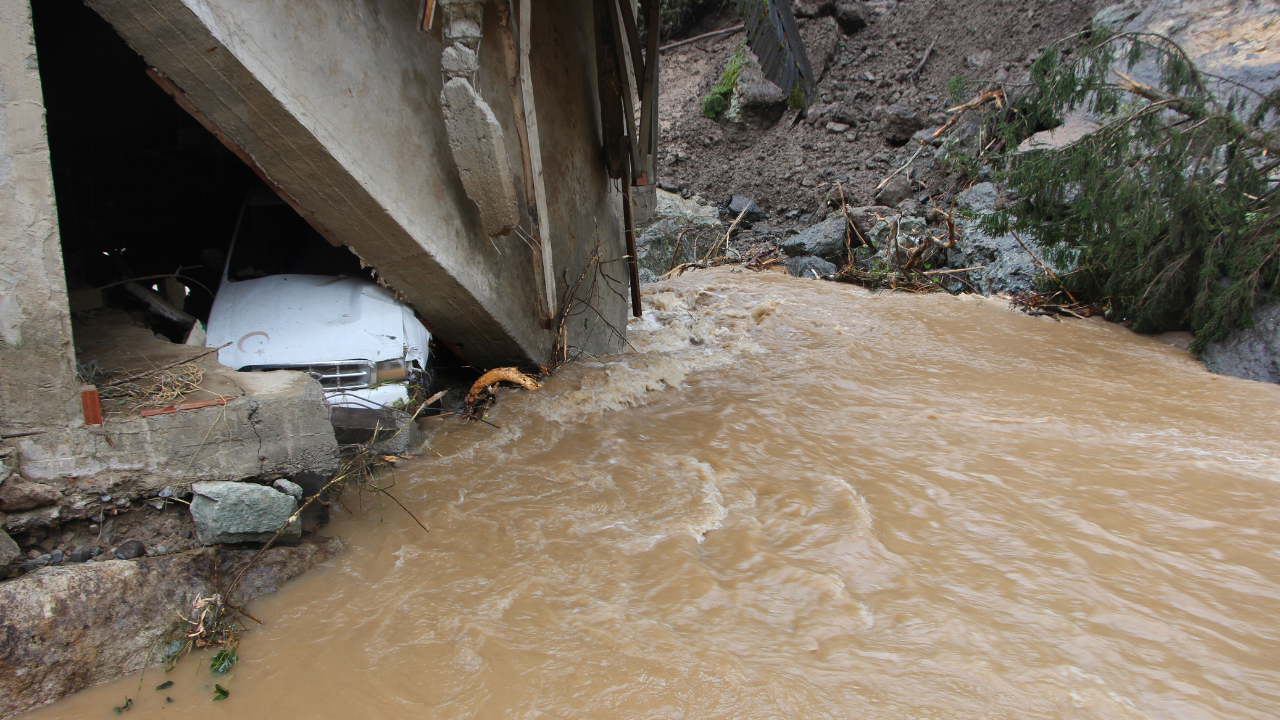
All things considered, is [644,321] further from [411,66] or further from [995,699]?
[995,699]

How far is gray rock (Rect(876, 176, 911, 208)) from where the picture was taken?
447 inches

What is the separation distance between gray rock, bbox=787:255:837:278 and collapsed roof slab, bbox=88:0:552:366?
266 inches

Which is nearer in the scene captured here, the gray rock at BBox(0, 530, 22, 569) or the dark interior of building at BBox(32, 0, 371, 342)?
the gray rock at BBox(0, 530, 22, 569)

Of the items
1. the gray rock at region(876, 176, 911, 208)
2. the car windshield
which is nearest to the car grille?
the car windshield

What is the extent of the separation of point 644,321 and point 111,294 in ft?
17.5

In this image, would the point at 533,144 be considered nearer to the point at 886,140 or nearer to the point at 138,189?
the point at 138,189

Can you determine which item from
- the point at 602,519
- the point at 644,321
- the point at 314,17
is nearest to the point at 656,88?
the point at 644,321

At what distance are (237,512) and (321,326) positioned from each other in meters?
1.74

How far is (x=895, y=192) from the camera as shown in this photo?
11.4 m

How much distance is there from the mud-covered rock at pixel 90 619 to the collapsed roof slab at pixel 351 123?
6.15 ft

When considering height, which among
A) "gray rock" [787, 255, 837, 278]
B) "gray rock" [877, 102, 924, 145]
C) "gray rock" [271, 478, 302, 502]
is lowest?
"gray rock" [271, 478, 302, 502]

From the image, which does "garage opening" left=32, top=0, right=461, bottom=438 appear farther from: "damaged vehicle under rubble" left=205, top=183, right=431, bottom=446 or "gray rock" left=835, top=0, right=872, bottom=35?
"gray rock" left=835, top=0, right=872, bottom=35

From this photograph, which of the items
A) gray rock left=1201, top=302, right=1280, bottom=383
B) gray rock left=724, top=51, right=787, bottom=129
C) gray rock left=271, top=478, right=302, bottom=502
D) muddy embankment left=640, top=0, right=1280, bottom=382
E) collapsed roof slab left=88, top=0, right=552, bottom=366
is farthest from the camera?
gray rock left=724, top=51, right=787, bottom=129

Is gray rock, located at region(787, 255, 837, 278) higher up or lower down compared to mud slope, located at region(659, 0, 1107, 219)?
lower down
